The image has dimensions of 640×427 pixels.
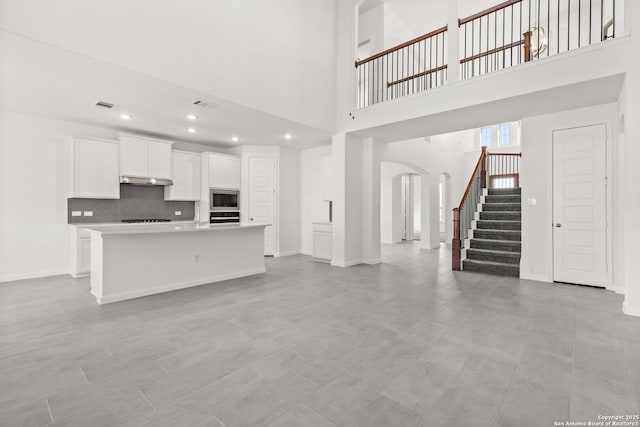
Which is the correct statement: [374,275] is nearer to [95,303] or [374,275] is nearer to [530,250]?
[530,250]

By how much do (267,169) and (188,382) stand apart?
6077mm

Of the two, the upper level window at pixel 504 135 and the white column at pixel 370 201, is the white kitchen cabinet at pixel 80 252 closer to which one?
the white column at pixel 370 201

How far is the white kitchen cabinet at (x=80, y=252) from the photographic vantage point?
16.9 ft

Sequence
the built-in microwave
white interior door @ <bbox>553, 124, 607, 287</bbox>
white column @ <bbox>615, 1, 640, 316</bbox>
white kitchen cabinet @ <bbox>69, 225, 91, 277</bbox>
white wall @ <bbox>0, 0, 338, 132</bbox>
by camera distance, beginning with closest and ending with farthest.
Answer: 1. white wall @ <bbox>0, 0, 338, 132</bbox>
2. white column @ <bbox>615, 1, 640, 316</bbox>
3. white interior door @ <bbox>553, 124, 607, 287</bbox>
4. white kitchen cabinet @ <bbox>69, 225, 91, 277</bbox>
5. the built-in microwave

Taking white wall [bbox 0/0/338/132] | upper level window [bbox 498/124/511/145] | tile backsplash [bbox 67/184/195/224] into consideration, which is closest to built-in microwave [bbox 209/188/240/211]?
tile backsplash [bbox 67/184/195/224]

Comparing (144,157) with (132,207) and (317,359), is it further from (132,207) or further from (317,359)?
(317,359)

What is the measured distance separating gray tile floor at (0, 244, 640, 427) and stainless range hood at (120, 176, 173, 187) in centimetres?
235

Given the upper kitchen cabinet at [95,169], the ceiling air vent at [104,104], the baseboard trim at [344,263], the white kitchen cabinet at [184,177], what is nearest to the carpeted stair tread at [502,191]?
the baseboard trim at [344,263]

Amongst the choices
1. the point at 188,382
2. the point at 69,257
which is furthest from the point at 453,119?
the point at 69,257

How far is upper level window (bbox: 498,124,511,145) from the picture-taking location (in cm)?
1134

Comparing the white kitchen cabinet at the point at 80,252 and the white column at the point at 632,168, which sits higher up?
the white column at the point at 632,168

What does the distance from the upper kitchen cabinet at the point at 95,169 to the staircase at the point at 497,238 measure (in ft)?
23.3

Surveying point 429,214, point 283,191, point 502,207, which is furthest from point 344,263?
point 429,214

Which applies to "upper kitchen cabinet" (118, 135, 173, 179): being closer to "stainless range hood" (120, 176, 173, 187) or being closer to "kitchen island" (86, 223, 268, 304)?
"stainless range hood" (120, 176, 173, 187)
